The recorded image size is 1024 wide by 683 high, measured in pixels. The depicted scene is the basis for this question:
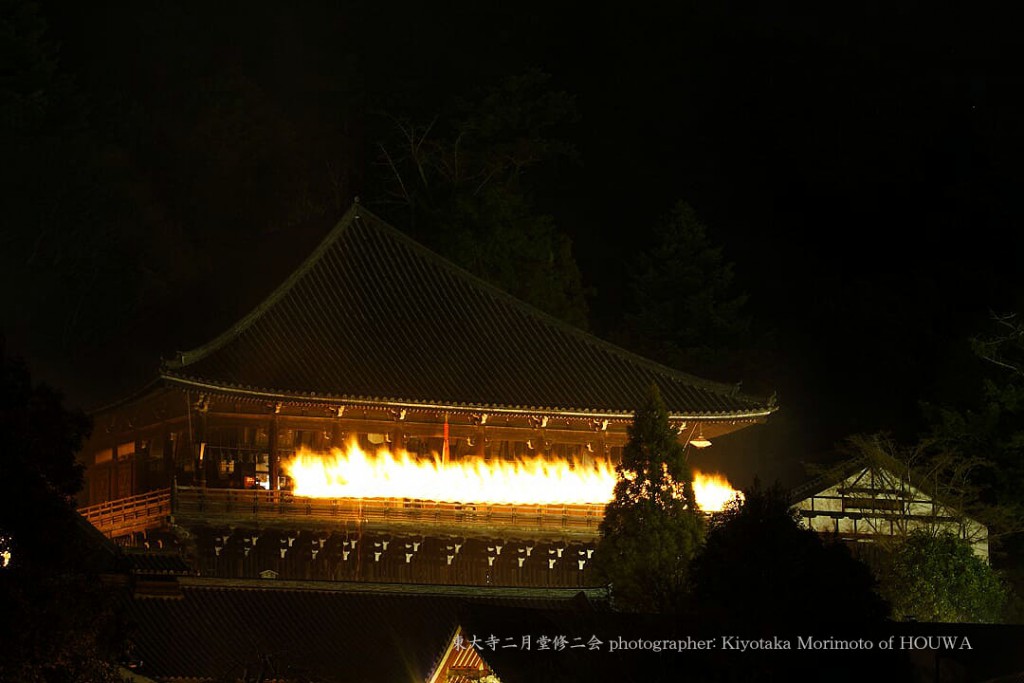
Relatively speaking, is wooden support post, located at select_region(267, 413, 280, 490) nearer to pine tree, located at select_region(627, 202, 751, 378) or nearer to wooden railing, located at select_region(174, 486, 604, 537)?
wooden railing, located at select_region(174, 486, 604, 537)

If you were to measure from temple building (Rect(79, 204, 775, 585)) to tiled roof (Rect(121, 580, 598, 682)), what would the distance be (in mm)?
2985

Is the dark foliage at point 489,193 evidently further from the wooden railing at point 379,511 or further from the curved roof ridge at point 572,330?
the wooden railing at point 379,511

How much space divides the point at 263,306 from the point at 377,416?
355 cm

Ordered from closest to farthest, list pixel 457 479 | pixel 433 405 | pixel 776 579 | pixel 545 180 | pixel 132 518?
pixel 776 579 < pixel 132 518 < pixel 433 405 < pixel 457 479 < pixel 545 180

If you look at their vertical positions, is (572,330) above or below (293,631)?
above

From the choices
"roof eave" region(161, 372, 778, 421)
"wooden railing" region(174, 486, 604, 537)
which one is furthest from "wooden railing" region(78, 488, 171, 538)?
"roof eave" region(161, 372, 778, 421)

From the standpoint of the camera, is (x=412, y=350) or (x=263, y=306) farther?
(x=412, y=350)

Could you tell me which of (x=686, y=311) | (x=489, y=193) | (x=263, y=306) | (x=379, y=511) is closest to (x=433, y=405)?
(x=379, y=511)

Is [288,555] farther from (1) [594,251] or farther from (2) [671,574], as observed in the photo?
(1) [594,251]

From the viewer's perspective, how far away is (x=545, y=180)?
67.6 m

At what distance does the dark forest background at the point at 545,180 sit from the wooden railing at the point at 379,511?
5474 millimetres

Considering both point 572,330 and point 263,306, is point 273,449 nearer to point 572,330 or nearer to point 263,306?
point 263,306

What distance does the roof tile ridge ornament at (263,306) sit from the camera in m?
33.8

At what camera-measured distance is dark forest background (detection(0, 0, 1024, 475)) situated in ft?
171
